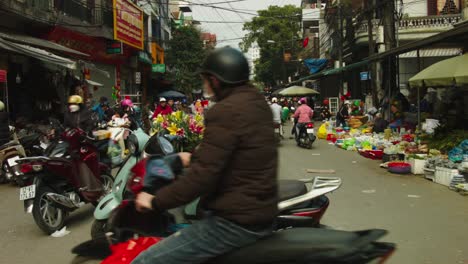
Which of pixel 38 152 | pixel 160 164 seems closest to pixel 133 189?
pixel 160 164

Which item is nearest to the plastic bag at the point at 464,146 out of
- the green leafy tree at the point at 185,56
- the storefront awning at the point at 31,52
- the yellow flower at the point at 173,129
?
the yellow flower at the point at 173,129

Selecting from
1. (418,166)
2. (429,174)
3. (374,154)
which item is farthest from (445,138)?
(429,174)

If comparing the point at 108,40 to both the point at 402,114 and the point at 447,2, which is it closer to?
the point at 402,114

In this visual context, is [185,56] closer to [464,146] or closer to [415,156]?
[415,156]

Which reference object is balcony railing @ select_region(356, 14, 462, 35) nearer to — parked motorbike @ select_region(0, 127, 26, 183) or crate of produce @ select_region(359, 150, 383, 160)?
crate of produce @ select_region(359, 150, 383, 160)

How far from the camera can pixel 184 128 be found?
23.3ft

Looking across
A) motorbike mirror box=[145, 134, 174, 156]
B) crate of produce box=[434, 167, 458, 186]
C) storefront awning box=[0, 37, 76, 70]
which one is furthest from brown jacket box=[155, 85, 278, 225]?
storefront awning box=[0, 37, 76, 70]

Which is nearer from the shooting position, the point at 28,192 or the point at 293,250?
the point at 293,250

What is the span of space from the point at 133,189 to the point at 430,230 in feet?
13.8

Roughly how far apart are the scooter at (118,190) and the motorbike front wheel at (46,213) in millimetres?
1287

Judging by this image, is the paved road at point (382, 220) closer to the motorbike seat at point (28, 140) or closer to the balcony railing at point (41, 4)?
the motorbike seat at point (28, 140)

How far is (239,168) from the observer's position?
7.66 feet

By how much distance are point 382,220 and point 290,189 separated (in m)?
2.78

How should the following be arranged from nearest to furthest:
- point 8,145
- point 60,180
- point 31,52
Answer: point 60,180 → point 8,145 → point 31,52
